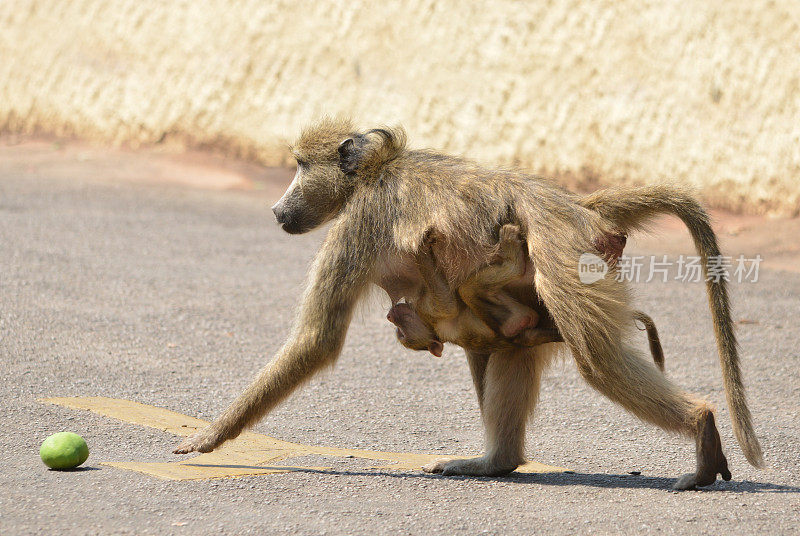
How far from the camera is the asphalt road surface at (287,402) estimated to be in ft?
11.3

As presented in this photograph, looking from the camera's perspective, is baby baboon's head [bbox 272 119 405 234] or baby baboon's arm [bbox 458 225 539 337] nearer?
baby baboon's arm [bbox 458 225 539 337]

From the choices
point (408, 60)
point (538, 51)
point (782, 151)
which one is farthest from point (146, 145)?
point (782, 151)

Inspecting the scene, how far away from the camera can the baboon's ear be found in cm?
421

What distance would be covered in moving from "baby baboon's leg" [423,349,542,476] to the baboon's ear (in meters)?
0.97

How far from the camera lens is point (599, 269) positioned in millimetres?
3820

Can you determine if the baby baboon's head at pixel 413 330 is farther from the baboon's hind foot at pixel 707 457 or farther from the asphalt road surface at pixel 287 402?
the baboon's hind foot at pixel 707 457

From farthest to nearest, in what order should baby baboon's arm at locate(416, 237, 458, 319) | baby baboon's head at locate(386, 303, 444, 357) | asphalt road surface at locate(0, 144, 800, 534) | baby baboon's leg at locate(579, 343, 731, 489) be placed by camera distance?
1. baby baboon's head at locate(386, 303, 444, 357)
2. baby baboon's arm at locate(416, 237, 458, 319)
3. baby baboon's leg at locate(579, 343, 731, 489)
4. asphalt road surface at locate(0, 144, 800, 534)

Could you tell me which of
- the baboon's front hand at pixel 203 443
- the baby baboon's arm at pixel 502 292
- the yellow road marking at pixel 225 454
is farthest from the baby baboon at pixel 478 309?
the baboon's front hand at pixel 203 443

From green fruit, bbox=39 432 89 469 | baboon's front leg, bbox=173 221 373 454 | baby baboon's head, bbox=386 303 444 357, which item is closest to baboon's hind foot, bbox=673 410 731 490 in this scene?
baby baboon's head, bbox=386 303 444 357

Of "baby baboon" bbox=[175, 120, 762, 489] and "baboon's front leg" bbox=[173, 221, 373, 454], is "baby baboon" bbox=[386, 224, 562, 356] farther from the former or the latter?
"baboon's front leg" bbox=[173, 221, 373, 454]

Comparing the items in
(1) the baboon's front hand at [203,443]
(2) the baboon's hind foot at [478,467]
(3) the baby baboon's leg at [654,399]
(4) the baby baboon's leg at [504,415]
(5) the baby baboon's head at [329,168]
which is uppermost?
(5) the baby baboon's head at [329,168]

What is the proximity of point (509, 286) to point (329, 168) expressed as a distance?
901mm

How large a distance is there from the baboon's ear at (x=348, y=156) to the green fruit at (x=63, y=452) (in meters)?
1.50

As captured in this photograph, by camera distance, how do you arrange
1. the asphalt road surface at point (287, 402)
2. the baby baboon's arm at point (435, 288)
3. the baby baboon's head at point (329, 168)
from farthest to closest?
the baby baboon's head at point (329, 168), the baby baboon's arm at point (435, 288), the asphalt road surface at point (287, 402)
